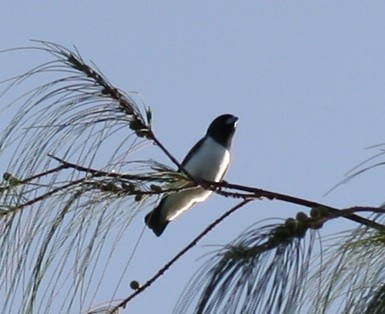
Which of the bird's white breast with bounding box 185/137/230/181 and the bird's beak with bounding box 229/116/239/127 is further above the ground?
the bird's beak with bounding box 229/116/239/127

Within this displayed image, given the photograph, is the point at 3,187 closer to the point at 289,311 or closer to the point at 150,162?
the point at 150,162

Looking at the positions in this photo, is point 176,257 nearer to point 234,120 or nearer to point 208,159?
point 208,159

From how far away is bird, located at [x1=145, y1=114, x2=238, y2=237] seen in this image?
441 centimetres

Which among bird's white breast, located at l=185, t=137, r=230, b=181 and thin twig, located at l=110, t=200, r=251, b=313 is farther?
bird's white breast, located at l=185, t=137, r=230, b=181

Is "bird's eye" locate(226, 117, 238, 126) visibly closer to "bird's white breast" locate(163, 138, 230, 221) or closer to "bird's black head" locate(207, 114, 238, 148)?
"bird's black head" locate(207, 114, 238, 148)

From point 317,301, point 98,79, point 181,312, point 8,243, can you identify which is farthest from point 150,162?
point 317,301

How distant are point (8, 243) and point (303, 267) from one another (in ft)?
1.48

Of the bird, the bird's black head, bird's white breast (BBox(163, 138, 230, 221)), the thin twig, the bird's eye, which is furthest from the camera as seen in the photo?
the bird's eye

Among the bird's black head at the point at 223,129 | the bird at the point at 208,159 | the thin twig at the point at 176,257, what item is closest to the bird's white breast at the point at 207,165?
the bird at the point at 208,159

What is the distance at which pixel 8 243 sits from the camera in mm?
1565

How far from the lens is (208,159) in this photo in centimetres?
488

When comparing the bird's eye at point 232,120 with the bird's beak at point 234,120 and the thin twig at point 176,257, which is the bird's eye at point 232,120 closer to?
the bird's beak at point 234,120

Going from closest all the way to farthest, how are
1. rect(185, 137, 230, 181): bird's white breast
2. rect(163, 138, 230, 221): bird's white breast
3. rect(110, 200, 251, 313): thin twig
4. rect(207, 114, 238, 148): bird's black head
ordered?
rect(110, 200, 251, 313): thin twig
rect(163, 138, 230, 221): bird's white breast
rect(185, 137, 230, 181): bird's white breast
rect(207, 114, 238, 148): bird's black head

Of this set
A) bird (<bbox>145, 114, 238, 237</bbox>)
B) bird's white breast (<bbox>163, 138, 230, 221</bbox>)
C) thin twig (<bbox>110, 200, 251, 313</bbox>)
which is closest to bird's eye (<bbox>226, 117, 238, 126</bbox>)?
bird (<bbox>145, 114, 238, 237</bbox>)
